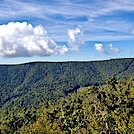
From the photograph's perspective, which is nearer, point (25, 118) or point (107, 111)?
point (107, 111)

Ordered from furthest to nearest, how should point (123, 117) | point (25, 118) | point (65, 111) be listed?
1. point (25, 118)
2. point (65, 111)
3. point (123, 117)

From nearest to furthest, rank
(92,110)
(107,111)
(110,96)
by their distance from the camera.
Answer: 1. (107,111)
2. (110,96)
3. (92,110)

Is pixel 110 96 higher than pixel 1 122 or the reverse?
higher

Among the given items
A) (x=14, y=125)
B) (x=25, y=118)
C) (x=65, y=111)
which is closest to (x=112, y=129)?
(x=65, y=111)

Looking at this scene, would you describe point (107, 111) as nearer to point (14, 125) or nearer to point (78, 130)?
point (78, 130)

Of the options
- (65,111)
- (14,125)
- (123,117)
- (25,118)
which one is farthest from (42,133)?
(25,118)

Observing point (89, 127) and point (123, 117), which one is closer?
point (123, 117)

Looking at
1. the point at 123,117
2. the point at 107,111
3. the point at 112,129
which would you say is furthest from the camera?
the point at 107,111

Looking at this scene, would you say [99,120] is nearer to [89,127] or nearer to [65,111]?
[89,127]

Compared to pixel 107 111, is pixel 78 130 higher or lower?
lower
